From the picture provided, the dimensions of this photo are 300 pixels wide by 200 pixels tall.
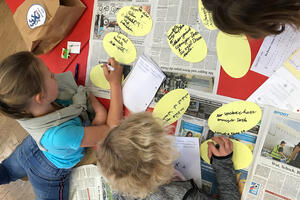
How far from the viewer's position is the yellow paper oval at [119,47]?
0.69 meters

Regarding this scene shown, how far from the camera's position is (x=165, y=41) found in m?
0.63

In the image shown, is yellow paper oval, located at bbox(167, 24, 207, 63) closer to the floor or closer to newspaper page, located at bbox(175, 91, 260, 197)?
newspaper page, located at bbox(175, 91, 260, 197)

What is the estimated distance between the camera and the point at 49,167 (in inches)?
31.5

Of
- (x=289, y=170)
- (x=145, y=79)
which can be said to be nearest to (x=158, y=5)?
(x=145, y=79)

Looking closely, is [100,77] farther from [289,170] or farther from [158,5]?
[289,170]

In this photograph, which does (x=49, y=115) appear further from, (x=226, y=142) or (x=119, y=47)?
(x=226, y=142)

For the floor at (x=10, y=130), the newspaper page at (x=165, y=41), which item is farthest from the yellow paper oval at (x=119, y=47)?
the floor at (x=10, y=130)

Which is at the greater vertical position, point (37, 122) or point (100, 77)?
point (100, 77)

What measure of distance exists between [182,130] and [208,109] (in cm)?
11

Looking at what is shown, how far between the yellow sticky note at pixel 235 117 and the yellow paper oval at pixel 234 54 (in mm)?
86

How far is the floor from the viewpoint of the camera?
113 cm

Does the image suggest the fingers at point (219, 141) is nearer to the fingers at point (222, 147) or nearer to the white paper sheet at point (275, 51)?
the fingers at point (222, 147)

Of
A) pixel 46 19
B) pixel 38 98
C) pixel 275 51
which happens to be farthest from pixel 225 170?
pixel 46 19

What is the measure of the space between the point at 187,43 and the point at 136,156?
363 millimetres
